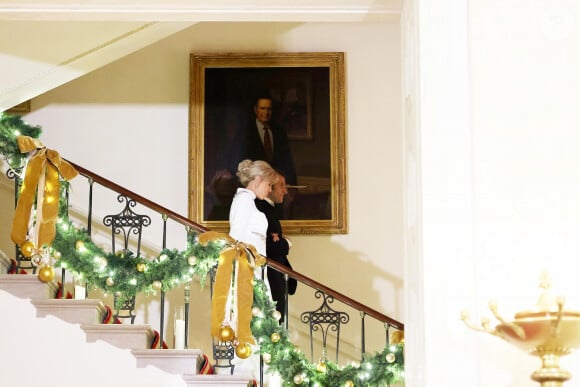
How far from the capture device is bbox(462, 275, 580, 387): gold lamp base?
4875mm

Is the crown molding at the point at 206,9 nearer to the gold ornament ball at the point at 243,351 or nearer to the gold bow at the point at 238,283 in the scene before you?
the gold bow at the point at 238,283

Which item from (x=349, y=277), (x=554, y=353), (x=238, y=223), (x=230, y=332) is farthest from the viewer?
(x=349, y=277)

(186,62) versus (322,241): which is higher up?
(186,62)

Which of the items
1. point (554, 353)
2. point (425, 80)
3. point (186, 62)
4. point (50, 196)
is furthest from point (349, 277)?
point (554, 353)

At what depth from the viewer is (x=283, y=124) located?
12234 millimetres

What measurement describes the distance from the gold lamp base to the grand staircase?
4328 mm

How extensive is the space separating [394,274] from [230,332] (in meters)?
3.54

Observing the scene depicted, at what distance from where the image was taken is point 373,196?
11992 millimetres

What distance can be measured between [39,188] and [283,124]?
369cm

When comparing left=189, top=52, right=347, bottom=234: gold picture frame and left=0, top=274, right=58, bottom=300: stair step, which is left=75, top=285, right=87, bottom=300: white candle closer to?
left=0, top=274, right=58, bottom=300: stair step

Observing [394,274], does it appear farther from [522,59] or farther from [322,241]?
[522,59]

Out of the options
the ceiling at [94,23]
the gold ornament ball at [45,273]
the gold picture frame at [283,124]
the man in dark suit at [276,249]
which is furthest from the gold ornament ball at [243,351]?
the gold picture frame at [283,124]

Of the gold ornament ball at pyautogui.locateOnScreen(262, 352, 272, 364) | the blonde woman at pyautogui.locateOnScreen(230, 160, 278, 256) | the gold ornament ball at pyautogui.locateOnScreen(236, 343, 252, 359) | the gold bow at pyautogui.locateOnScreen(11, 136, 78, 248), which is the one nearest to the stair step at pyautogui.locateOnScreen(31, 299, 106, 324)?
the gold bow at pyautogui.locateOnScreen(11, 136, 78, 248)

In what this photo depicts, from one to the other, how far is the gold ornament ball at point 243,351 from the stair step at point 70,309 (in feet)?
4.16
